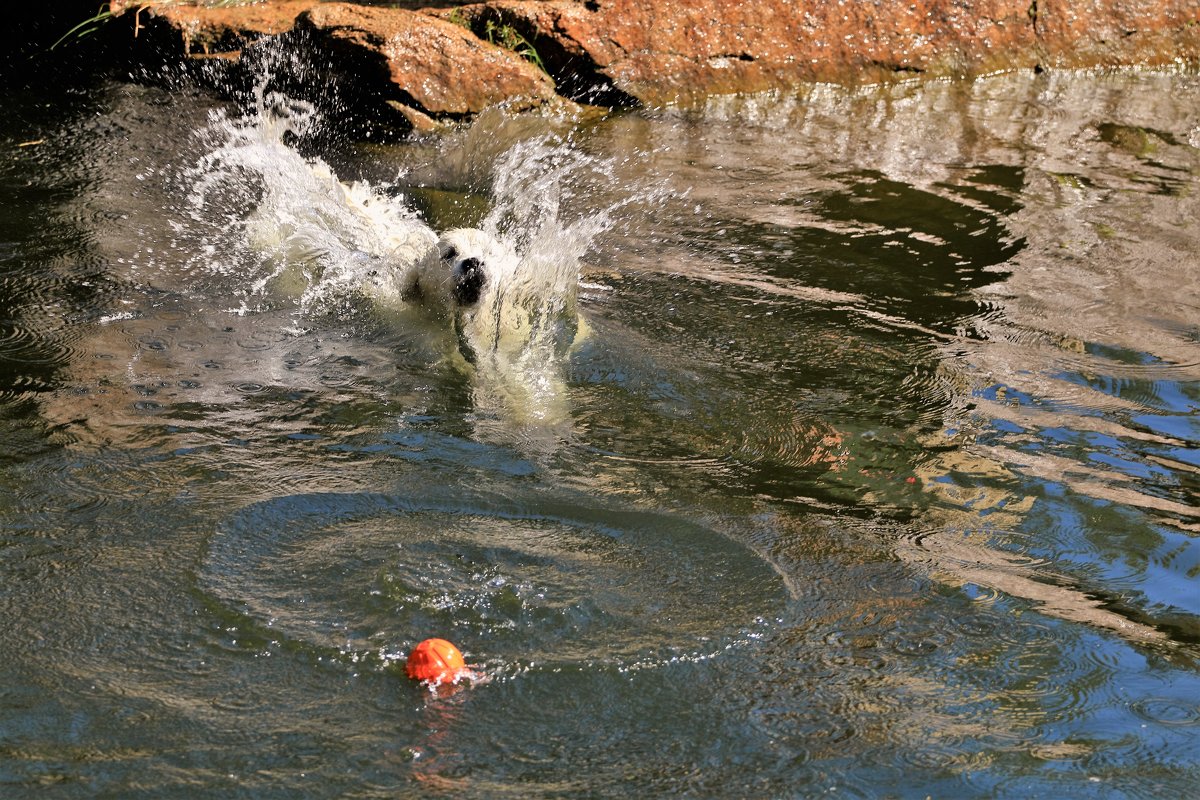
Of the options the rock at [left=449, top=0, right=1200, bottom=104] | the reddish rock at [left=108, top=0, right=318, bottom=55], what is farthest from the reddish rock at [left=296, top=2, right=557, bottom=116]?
the rock at [left=449, top=0, right=1200, bottom=104]

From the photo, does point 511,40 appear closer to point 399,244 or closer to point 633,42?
point 633,42

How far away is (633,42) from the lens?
397 inches

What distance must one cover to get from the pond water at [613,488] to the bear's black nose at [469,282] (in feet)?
0.64

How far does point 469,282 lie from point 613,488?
1667mm

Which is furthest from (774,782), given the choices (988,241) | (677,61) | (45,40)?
(45,40)

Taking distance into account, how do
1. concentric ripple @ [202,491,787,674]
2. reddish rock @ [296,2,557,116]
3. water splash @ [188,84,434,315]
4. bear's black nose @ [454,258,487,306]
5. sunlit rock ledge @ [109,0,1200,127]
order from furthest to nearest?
1. sunlit rock ledge @ [109,0,1200,127]
2. reddish rock @ [296,2,557,116]
3. water splash @ [188,84,434,315]
4. bear's black nose @ [454,258,487,306]
5. concentric ripple @ [202,491,787,674]

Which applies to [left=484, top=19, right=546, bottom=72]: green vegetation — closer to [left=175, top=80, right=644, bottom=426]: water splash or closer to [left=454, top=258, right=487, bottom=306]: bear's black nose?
[left=175, top=80, right=644, bottom=426]: water splash

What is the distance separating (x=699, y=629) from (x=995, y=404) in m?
2.15

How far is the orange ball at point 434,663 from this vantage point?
2908mm

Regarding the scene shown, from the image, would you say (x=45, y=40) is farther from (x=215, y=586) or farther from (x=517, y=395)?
(x=215, y=586)

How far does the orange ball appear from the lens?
2.91m

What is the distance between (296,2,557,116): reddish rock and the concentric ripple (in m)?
6.07

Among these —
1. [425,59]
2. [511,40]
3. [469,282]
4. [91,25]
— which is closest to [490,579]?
[469,282]

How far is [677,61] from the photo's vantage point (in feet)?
33.3
